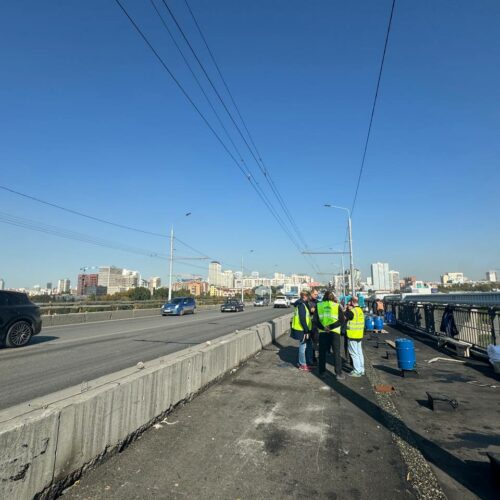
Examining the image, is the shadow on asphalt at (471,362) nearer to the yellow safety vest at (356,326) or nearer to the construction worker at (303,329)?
the yellow safety vest at (356,326)

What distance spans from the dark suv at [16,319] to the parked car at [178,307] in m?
19.5

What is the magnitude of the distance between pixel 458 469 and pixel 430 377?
471cm

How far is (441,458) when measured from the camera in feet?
13.2

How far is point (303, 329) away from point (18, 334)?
30.2 ft

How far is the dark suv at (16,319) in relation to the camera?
11367mm

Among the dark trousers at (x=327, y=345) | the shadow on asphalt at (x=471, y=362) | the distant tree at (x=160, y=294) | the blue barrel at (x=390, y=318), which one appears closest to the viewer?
the dark trousers at (x=327, y=345)

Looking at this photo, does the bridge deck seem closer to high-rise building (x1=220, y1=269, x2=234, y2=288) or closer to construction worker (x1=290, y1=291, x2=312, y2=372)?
construction worker (x1=290, y1=291, x2=312, y2=372)

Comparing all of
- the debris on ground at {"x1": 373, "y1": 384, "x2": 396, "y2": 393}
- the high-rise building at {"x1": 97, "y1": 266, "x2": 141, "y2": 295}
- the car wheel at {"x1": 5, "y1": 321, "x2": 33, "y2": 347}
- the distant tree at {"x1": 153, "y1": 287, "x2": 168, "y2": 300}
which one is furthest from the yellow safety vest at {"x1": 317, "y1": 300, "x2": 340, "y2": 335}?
the high-rise building at {"x1": 97, "y1": 266, "x2": 141, "y2": 295}

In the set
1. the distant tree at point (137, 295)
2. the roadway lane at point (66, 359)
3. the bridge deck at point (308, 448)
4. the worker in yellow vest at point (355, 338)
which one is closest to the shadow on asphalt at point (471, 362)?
the bridge deck at point (308, 448)

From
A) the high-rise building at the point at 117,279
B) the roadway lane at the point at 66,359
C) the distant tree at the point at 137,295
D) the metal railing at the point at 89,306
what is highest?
the high-rise building at the point at 117,279

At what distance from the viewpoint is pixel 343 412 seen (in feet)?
18.2

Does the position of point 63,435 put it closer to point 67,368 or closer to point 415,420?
point 415,420

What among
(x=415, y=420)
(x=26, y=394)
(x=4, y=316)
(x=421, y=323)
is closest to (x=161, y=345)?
(x=4, y=316)

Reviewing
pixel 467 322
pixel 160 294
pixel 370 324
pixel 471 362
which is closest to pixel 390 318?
pixel 370 324
